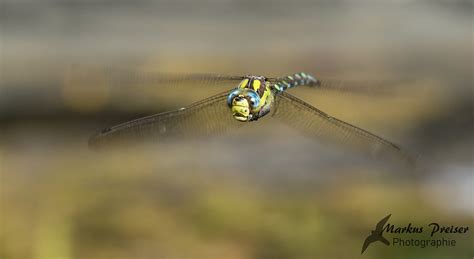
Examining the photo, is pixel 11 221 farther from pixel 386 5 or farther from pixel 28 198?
pixel 386 5

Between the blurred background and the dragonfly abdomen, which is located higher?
the dragonfly abdomen

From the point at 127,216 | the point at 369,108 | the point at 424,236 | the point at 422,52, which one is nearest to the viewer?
the point at 424,236

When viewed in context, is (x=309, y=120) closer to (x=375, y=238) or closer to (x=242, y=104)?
(x=242, y=104)

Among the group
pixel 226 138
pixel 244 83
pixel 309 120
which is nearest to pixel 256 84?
pixel 244 83

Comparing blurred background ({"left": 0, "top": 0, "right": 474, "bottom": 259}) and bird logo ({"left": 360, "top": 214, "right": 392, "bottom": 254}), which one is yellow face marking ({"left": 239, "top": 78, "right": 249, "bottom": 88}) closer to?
blurred background ({"left": 0, "top": 0, "right": 474, "bottom": 259})

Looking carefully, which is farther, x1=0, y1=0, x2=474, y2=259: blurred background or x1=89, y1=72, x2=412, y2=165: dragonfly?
x1=0, y1=0, x2=474, y2=259: blurred background

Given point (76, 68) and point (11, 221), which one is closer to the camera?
point (11, 221)

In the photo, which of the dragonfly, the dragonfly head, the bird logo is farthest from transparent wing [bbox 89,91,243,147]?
the bird logo

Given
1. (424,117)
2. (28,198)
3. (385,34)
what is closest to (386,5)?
(385,34)
